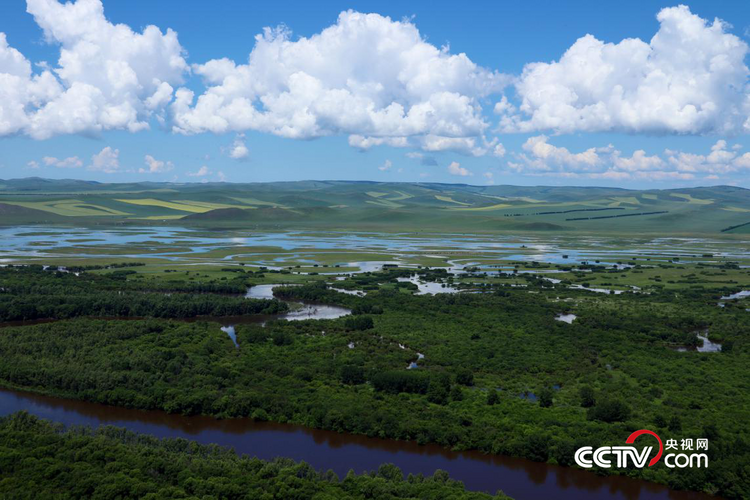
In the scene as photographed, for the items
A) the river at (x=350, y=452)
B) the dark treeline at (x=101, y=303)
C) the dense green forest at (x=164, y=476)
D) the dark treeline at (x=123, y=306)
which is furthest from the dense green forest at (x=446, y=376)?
the dark treeline at (x=101, y=303)

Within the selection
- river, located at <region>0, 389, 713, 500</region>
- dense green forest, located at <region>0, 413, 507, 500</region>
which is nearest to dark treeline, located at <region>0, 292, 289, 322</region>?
river, located at <region>0, 389, 713, 500</region>

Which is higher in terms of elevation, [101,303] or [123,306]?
[101,303]

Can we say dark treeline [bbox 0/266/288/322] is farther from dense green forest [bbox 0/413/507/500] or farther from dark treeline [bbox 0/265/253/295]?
dense green forest [bbox 0/413/507/500]

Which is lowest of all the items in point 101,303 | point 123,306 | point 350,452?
point 350,452

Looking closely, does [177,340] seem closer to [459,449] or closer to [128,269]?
[459,449]

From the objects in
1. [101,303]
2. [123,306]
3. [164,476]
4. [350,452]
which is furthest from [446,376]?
[101,303]

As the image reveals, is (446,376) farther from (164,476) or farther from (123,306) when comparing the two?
(123,306)

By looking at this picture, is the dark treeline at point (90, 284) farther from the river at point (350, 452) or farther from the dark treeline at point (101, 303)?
the river at point (350, 452)
